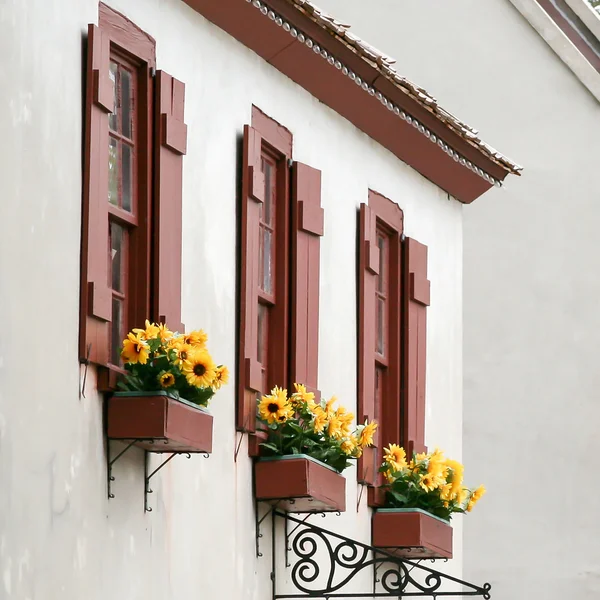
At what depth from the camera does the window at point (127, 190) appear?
11.2m

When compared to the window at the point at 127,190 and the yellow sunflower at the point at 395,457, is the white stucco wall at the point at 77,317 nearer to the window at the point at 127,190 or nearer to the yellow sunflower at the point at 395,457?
the window at the point at 127,190

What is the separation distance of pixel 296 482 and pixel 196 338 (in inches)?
69.7

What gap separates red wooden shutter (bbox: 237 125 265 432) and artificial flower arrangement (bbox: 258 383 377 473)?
114 mm

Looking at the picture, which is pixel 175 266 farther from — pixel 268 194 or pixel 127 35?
pixel 268 194

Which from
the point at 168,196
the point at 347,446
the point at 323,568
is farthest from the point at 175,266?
the point at 323,568

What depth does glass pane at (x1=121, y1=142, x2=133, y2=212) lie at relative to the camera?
11883 millimetres

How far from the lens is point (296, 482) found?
12.8m

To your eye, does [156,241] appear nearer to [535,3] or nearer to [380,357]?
[380,357]

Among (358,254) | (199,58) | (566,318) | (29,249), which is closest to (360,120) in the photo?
(358,254)

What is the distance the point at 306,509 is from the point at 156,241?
7.64 ft

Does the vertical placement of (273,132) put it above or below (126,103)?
above

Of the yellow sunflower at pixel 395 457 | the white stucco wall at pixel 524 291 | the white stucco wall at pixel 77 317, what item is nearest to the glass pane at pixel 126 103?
the white stucco wall at pixel 77 317

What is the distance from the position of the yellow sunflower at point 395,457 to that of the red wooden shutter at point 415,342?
0.73 metres

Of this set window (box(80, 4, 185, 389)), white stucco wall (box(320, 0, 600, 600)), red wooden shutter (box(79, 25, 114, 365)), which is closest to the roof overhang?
window (box(80, 4, 185, 389))
